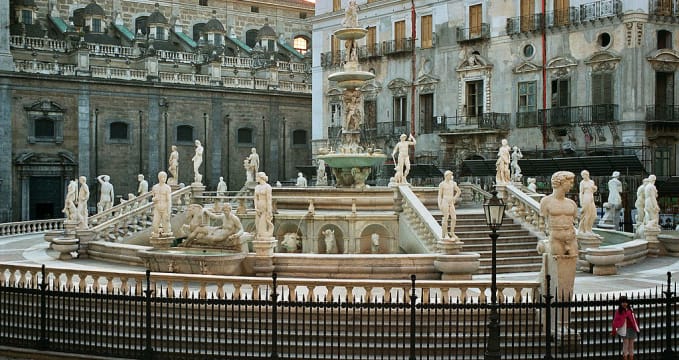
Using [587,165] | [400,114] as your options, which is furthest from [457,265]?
[400,114]

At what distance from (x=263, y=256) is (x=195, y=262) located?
141 centimetres

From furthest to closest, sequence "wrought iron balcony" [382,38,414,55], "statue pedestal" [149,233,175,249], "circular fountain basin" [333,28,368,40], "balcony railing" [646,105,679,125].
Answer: "wrought iron balcony" [382,38,414,55] → "balcony railing" [646,105,679,125] → "circular fountain basin" [333,28,368,40] → "statue pedestal" [149,233,175,249]

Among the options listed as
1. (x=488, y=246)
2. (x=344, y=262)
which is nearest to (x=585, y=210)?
(x=488, y=246)

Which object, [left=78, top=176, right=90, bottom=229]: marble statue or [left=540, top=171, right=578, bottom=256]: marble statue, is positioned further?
[left=78, top=176, right=90, bottom=229]: marble statue

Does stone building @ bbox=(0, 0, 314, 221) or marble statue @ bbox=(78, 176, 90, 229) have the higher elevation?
stone building @ bbox=(0, 0, 314, 221)

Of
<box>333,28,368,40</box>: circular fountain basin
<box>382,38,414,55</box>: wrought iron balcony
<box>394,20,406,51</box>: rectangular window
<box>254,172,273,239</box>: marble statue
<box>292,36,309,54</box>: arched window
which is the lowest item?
<box>254,172,273,239</box>: marble statue

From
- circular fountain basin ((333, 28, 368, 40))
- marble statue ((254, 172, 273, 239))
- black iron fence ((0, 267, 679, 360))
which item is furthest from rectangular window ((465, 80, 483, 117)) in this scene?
black iron fence ((0, 267, 679, 360))

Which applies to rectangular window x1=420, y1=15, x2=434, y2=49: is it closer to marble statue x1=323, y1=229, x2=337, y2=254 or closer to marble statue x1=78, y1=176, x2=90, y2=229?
marble statue x1=78, y1=176, x2=90, y2=229

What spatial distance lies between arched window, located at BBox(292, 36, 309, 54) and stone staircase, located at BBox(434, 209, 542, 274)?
40.7 metres

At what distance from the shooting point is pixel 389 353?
11.8 meters

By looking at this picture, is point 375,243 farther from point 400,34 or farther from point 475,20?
point 400,34

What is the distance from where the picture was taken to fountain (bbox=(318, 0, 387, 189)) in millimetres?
24219

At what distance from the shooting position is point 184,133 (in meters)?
48.6

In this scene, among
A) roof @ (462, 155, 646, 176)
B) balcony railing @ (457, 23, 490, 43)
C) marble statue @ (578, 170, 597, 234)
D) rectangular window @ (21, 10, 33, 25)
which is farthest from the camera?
rectangular window @ (21, 10, 33, 25)
